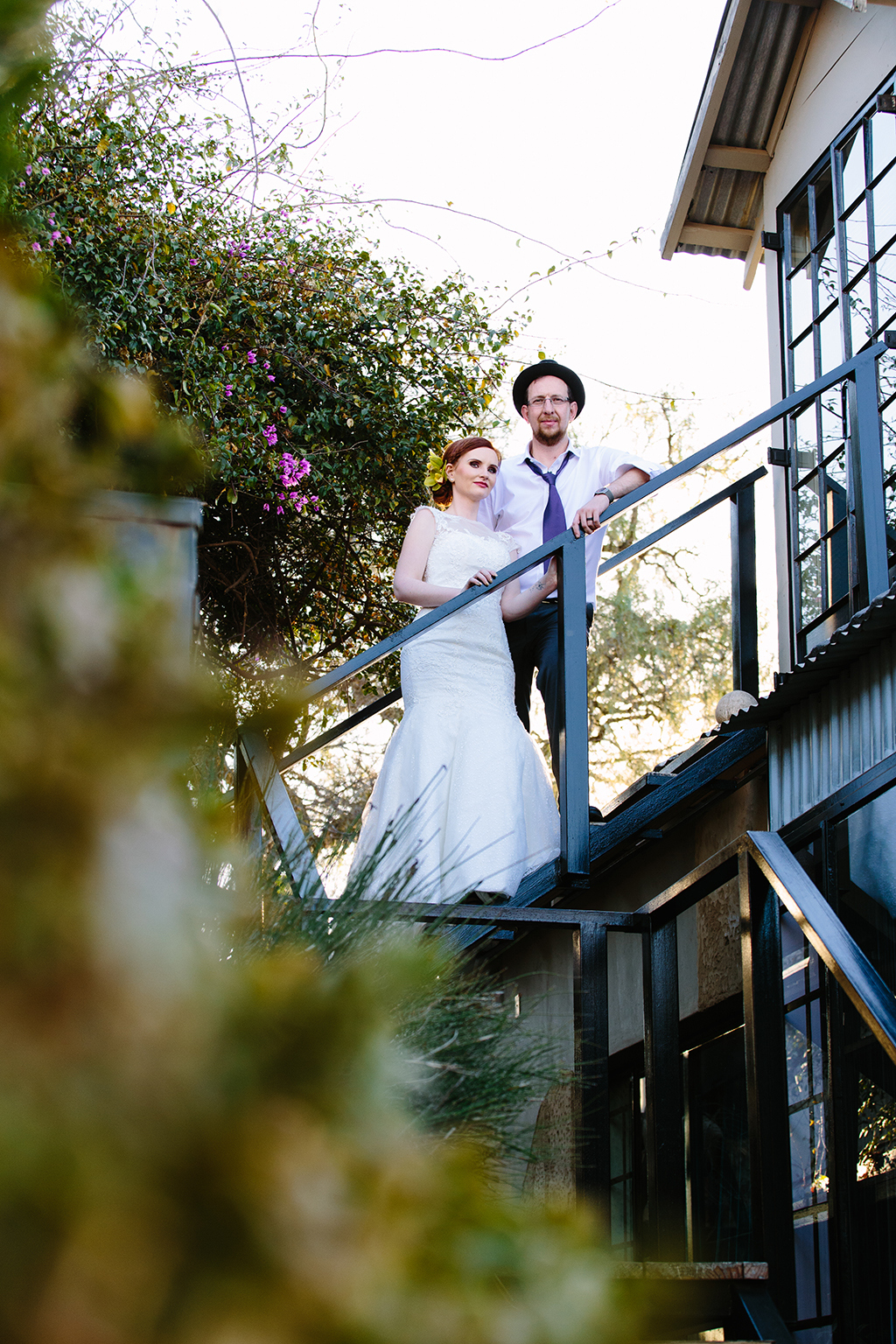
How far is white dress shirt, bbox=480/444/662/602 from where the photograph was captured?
16.4ft

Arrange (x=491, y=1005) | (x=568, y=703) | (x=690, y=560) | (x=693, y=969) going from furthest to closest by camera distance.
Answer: (x=690, y=560) → (x=693, y=969) → (x=568, y=703) → (x=491, y=1005)

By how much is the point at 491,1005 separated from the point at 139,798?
1.45 meters

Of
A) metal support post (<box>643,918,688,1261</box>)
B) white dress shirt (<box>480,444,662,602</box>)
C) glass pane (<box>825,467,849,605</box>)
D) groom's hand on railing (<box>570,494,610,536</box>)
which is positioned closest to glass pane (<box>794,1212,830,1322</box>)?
metal support post (<box>643,918,688,1261</box>)

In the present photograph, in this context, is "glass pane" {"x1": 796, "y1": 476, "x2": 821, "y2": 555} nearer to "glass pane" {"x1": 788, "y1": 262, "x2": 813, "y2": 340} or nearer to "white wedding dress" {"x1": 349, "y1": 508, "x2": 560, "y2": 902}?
"glass pane" {"x1": 788, "y1": 262, "x2": 813, "y2": 340}

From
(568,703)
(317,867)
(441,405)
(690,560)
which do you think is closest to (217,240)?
(441,405)

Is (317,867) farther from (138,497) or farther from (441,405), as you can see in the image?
(441,405)

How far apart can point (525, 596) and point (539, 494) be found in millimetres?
761

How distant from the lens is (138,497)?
2.04ft

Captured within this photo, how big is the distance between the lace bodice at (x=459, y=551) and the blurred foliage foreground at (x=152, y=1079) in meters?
4.36

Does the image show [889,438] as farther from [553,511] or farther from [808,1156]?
[808,1156]

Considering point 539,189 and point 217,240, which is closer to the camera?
point 217,240

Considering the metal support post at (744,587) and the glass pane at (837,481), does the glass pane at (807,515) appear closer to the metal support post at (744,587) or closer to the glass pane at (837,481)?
the glass pane at (837,481)

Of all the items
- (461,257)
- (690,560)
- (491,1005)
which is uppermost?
(690,560)

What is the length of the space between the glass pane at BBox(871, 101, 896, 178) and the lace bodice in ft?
8.09
